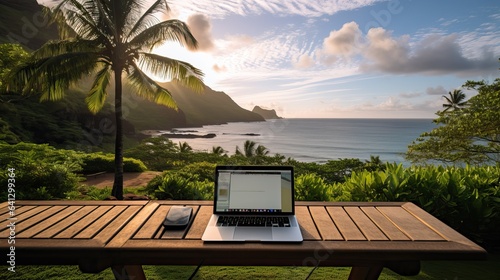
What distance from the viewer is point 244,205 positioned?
2479 mm

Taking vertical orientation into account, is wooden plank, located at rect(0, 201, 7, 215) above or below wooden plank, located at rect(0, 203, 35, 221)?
below

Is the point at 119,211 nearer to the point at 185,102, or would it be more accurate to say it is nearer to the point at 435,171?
the point at 435,171

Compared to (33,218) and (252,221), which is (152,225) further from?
(33,218)

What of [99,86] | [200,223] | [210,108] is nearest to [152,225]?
[200,223]

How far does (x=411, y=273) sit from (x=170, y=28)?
9.69 metres

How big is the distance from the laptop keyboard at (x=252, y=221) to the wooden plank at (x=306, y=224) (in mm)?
133

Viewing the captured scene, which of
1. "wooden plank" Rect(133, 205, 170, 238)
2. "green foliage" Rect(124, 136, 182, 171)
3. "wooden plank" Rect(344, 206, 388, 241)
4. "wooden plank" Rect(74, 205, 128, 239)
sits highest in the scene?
"wooden plank" Rect(344, 206, 388, 241)

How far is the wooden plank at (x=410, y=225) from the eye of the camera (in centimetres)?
214

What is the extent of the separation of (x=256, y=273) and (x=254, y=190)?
1.86 metres

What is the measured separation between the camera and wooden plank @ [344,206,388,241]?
7.04 ft

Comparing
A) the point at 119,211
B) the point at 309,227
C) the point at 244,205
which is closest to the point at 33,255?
the point at 119,211

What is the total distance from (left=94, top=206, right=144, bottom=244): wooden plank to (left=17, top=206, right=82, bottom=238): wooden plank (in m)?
0.46

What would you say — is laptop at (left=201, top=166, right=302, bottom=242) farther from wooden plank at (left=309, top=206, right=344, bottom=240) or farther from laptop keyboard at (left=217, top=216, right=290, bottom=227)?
wooden plank at (left=309, top=206, right=344, bottom=240)

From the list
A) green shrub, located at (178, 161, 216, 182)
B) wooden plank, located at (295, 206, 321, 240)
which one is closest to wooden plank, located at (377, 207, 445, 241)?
wooden plank, located at (295, 206, 321, 240)
